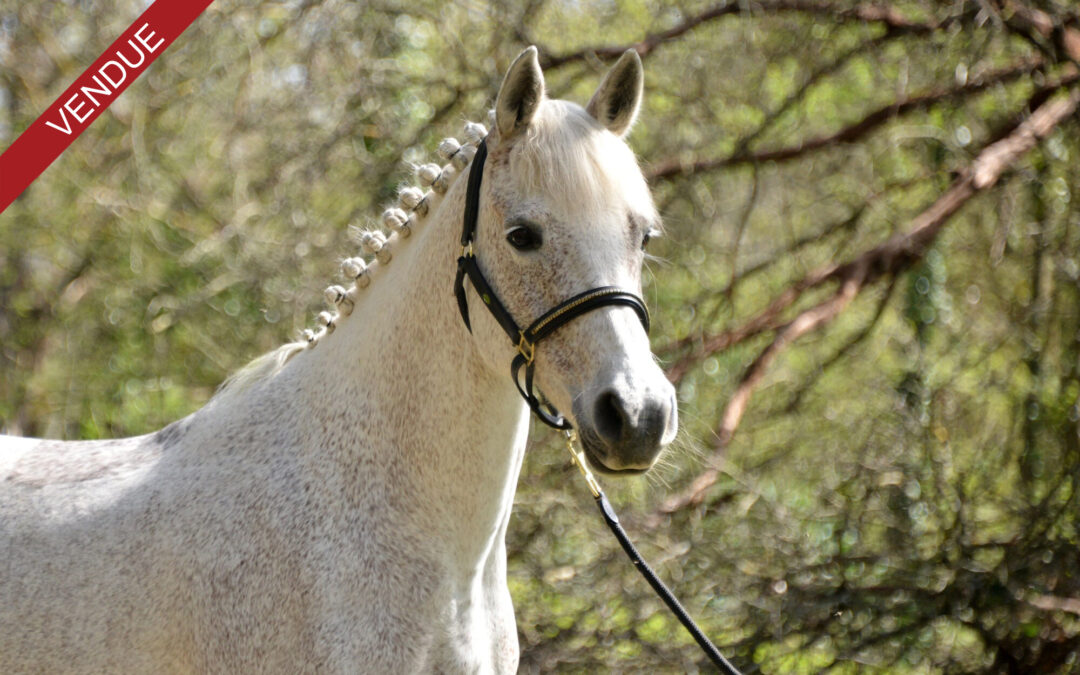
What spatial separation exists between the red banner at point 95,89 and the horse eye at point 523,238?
351 centimetres

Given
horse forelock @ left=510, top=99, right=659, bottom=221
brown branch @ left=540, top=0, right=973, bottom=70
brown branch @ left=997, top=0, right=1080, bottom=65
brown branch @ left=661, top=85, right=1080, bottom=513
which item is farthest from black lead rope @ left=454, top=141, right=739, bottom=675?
brown branch @ left=997, top=0, right=1080, bottom=65

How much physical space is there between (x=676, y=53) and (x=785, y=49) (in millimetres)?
586

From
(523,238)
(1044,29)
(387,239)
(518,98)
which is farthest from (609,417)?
(1044,29)

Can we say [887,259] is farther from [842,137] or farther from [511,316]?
[511,316]

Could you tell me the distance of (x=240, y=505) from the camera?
2.01 meters

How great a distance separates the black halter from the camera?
5.78 ft

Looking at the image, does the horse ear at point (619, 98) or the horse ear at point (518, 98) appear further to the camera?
the horse ear at point (619, 98)

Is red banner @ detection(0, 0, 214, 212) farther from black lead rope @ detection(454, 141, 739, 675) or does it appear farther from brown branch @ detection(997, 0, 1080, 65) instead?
brown branch @ detection(997, 0, 1080, 65)

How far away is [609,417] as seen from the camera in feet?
5.55

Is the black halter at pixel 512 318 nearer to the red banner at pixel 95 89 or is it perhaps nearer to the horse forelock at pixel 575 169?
the horse forelock at pixel 575 169

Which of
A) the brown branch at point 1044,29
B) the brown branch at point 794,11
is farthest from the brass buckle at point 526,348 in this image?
the brown branch at point 1044,29

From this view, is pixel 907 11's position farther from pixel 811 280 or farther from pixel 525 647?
pixel 525 647

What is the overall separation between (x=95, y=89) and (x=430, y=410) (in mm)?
4275

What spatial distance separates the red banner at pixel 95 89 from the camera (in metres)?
4.89
